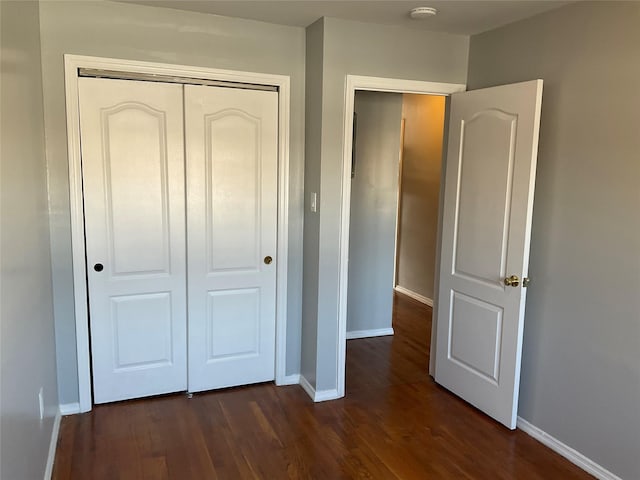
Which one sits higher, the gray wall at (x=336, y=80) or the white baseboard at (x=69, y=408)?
the gray wall at (x=336, y=80)

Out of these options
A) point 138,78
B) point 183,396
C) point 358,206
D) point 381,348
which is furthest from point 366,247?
point 138,78

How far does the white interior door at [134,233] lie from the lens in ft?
9.65

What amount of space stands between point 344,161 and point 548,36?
1289 millimetres

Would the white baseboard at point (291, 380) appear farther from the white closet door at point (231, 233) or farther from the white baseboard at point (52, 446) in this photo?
the white baseboard at point (52, 446)

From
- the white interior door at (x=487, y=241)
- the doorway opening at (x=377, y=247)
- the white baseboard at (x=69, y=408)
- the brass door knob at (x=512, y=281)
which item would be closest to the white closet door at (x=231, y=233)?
the white baseboard at (x=69, y=408)

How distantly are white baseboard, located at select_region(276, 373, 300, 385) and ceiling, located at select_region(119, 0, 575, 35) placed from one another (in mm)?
2288

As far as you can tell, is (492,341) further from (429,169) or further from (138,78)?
(429,169)

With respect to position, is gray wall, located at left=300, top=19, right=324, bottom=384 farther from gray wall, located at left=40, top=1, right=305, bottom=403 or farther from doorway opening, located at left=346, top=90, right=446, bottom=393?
doorway opening, located at left=346, top=90, right=446, bottom=393

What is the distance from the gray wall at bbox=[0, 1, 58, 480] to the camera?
1651mm

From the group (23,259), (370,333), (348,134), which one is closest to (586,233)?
(348,134)

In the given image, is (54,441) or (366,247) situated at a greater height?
(366,247)

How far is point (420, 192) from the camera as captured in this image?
5.82 m

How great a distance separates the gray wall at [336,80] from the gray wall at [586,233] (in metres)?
0.46

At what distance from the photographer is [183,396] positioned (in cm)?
334
